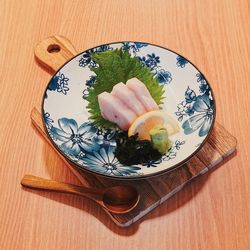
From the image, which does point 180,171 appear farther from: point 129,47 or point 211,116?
point 129,47

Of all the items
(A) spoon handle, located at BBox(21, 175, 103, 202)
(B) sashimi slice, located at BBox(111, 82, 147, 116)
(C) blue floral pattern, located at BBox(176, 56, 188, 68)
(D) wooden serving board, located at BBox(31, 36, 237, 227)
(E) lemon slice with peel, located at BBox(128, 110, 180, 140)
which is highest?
(C) blue floral pattern, located at BBox(176, 56, 188, 68)

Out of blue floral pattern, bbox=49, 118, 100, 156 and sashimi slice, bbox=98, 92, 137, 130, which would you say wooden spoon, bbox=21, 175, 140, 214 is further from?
sashimi slice, bbox=98, 92, 137, 130

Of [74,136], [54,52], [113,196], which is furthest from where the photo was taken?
[54,52]

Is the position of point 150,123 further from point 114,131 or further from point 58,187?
point 58,187

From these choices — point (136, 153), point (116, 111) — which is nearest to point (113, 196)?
point (136, 153)

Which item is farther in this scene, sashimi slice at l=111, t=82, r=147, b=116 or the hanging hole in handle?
the hanging hole in handle

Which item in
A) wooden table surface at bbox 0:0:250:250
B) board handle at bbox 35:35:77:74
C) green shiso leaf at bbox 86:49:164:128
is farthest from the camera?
board handle at bbox 35:35:77:74

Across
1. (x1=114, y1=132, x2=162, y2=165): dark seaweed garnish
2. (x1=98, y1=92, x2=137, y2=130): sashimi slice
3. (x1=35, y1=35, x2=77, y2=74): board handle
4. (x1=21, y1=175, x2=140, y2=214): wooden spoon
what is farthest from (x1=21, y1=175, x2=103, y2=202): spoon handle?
(x1=35, y1=35, x2=77, y2=74): board handle
